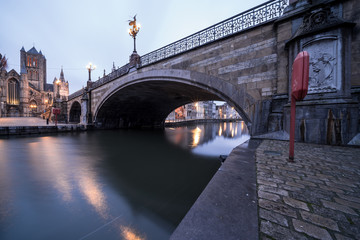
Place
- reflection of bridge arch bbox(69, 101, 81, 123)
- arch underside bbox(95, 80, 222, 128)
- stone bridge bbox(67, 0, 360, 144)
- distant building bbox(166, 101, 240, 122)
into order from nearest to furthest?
stone bridge bbox(67, 0, 360, 144) → arch underside bbox(95, 80, 222, 128) → reflection of bridge arch bbox(69, 101, 81, 123) → distant building bbox(166, 101, 240, 122)

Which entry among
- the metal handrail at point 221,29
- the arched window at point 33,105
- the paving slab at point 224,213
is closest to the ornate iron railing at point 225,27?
the metal handrail at point 221,29

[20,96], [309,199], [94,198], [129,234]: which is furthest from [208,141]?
[20,96]

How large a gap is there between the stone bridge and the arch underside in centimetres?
476

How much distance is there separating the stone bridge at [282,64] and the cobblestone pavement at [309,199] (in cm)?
222

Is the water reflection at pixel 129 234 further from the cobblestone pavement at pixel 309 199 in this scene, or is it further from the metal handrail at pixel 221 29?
the metal handrail at pixel 221 29

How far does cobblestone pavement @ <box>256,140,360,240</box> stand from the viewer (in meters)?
1.15

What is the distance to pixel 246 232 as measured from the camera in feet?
3.55

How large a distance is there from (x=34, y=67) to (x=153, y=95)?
77.4 metres

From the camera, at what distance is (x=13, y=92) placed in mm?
44594

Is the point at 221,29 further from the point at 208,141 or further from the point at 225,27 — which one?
the point at 208,141

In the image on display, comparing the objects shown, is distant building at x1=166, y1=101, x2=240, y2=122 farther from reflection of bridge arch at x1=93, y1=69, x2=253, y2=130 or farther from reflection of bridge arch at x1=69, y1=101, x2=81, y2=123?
reflection of bridge arch at x1=69, y1=101, x2=81, y2=123

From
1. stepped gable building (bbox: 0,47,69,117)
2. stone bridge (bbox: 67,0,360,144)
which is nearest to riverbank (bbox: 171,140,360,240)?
stone bridge (bbox: 67,0,360,144)

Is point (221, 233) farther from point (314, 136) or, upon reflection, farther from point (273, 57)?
point (273, 57)

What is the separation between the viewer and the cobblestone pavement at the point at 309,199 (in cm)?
115
